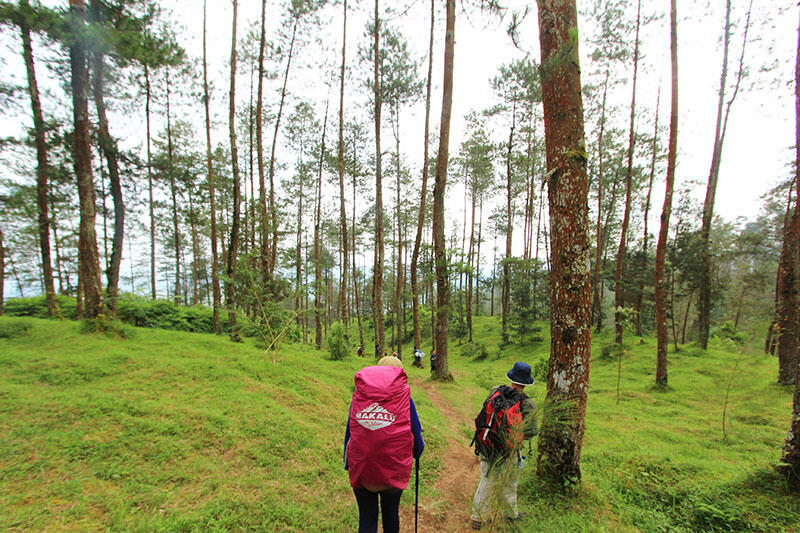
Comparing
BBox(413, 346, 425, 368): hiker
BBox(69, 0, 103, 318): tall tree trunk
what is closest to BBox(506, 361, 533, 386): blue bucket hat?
BBox(69, 0, 103, 318): tall tree trunk

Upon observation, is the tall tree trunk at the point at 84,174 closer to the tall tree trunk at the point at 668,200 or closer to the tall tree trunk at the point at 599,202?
the tall tree trunk at the point at 668,200

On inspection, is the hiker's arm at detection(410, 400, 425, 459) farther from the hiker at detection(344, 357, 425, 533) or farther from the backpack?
the backpack

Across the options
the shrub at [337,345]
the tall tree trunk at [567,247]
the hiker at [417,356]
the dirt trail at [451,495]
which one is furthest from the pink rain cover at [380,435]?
the hiker at [417,356]

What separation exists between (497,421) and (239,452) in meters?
3.14

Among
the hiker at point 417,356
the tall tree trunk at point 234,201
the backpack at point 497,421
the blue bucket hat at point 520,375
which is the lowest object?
the hiker at point 417,356

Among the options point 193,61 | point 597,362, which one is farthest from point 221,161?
point 597,362

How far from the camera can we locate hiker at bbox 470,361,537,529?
2.55 metres

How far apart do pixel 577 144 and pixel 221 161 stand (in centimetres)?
1518

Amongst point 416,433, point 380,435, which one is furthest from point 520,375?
point 380,435

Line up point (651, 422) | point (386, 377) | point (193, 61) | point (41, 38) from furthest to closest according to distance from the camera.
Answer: point (193, 61), point (41, 38), point (651, 422), point (386, 377)

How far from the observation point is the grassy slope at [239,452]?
8.65ft

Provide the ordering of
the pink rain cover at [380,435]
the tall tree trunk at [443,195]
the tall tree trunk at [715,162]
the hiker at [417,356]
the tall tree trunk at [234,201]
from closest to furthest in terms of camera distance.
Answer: the pink rain cover at [380,435], the tall tree trunk at [443,195], the tall tree trunk at [234,201], the tall tree trunk at [715,162], the hiker at [417,356]

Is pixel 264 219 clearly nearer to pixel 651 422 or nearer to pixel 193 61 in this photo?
pixel 193 61

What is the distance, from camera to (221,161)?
13.8 m
